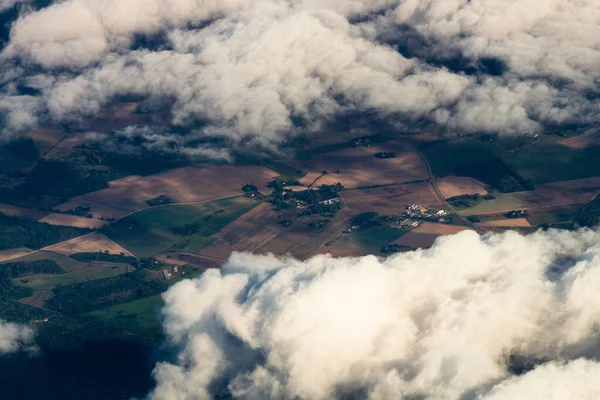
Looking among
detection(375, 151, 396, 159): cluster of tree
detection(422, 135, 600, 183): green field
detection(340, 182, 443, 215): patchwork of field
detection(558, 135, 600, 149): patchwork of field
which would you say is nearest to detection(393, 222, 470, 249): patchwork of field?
detection(340, 182, 443, 215): patchwork of field

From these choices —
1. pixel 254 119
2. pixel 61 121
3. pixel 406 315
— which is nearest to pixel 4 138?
pixel 61 121

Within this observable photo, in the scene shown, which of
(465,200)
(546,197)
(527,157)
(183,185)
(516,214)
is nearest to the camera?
→ (516,214)

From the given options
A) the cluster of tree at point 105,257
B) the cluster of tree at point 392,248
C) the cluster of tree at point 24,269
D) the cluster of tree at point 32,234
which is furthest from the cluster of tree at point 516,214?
the cluster of tree at point 24,269

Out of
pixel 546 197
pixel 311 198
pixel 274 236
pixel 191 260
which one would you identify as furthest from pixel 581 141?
pixel 191 260

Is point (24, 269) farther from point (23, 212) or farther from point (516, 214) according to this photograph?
point (516, 214)

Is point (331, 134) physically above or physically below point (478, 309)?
below

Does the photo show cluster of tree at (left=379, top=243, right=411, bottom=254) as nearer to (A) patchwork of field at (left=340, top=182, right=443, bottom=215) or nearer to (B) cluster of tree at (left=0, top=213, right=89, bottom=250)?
(A) patchwork of field at (left=340, top=182, right=443, bottom=215)

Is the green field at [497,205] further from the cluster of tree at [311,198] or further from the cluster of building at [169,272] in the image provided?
the cluster of building at [169,272]

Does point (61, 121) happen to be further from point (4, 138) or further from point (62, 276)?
point (62, 276)
